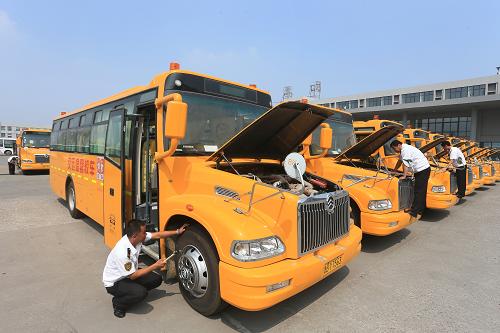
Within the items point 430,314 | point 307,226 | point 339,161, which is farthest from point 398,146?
point 307,226

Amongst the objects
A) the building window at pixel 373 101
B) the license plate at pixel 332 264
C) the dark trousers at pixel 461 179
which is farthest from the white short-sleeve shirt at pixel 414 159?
the building window at pixel 373 101

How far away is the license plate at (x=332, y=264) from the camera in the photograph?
3.33 m

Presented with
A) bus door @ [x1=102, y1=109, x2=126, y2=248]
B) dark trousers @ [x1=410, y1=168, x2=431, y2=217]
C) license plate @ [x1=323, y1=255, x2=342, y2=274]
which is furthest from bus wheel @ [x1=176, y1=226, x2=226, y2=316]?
dark trousers @ [x1=410, y1=168, x2=431, y2=217]

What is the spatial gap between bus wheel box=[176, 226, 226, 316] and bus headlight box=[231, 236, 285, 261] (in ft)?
1.17

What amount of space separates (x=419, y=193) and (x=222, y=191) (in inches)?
191

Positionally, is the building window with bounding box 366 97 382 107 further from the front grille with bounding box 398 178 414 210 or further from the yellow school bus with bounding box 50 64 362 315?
the yellow school bus with bounding box 50 64 362 315

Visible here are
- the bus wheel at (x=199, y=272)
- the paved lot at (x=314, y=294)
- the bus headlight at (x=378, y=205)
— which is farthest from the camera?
the bus headlight at (x=378, y=205)

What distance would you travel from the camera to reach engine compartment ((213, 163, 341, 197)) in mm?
4090

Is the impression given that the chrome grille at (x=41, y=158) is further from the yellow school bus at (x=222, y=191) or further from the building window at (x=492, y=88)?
the building window at (x=492, y=88)

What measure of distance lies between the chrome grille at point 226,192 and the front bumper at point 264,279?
0.79 meters

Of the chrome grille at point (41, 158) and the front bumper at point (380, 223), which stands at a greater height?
the chrome grille at point (41, 158)

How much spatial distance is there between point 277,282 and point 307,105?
2.20 meters

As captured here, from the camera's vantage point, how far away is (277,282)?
2854 mm

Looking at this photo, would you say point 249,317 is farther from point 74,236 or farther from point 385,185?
point 74,236
